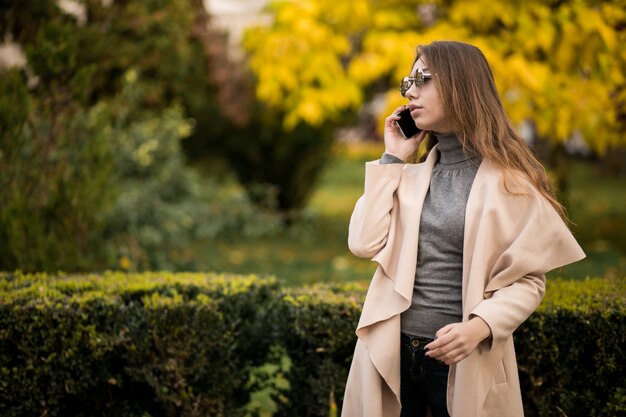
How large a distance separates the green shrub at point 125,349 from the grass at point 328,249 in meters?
2.31

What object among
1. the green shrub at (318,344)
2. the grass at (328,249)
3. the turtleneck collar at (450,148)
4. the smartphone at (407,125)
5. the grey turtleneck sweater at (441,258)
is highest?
the smartphone at (407,125)

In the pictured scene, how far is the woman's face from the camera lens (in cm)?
257

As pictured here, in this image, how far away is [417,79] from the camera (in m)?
2.59

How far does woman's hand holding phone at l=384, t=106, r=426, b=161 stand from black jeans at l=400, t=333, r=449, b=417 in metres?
0.68

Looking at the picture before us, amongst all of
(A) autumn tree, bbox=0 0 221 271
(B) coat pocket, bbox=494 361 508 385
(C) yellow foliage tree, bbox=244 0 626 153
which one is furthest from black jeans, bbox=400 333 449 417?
(A) autumn tree, bbox=0 0 221 271

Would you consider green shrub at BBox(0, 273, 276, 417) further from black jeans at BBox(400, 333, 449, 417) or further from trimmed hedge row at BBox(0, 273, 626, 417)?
black jeans at BBox(400, 333, 449, 417)

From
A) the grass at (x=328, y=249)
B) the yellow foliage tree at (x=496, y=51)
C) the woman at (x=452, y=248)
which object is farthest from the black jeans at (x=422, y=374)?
the yellow foliage tree at (x=496, y=51)

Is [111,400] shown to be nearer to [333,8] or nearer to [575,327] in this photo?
[575,327]

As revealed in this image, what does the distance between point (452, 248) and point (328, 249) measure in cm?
845

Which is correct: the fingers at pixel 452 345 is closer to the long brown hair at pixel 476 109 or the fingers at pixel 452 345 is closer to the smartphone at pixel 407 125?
the long brown hair at pixel 476 109

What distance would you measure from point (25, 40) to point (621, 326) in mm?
6386

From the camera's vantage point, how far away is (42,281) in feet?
13.4

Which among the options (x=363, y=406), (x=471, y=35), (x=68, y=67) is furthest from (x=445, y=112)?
(x=471, y=35)

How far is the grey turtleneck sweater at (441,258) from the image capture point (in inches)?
99.7
